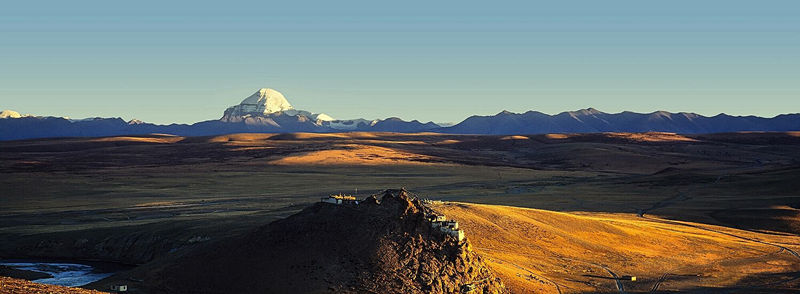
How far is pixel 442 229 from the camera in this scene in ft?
147

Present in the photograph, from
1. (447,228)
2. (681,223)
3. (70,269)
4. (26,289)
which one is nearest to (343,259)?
(447,228)

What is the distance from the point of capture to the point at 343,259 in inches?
1646

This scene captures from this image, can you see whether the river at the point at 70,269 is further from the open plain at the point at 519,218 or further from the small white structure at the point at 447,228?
the small white structure at the point at 447,228

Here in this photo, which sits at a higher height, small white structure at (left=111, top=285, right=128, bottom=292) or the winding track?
small white structure at (left=111, top=285, right=128, bottom=292)

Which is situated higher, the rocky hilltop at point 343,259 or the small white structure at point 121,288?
the rocky hilltop at point 343,259

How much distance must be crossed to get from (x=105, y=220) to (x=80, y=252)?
1672cm

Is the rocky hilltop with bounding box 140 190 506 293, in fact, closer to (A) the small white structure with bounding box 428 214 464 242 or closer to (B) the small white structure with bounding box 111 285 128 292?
(A) the small white structure with bounding box 428 214 464 242

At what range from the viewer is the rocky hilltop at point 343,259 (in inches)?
1604

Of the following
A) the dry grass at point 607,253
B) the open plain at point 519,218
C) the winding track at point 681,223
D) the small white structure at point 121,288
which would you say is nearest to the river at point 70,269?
the open plain at point 519,218

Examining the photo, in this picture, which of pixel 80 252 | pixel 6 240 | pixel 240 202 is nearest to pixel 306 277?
pixel 80 252

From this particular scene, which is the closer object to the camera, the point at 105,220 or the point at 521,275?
the point at 521,275

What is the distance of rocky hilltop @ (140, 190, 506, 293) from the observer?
4075 centimetres

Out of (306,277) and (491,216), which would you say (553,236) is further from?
(306,277)

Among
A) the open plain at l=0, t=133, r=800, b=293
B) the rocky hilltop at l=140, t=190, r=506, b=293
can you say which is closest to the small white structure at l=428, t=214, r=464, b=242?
the rocky hilltop at l=140, t=190, r=506, b=293
